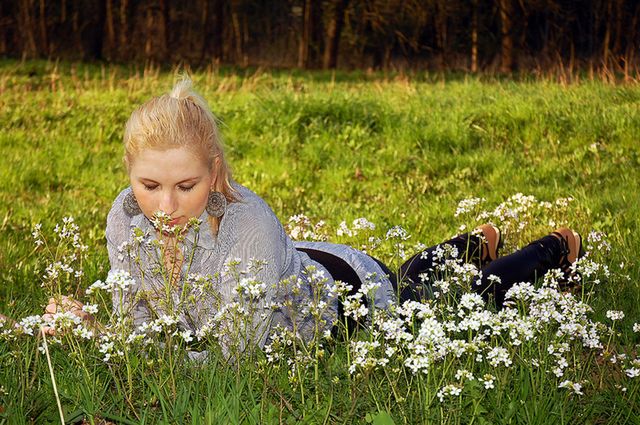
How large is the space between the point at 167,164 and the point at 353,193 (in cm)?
540

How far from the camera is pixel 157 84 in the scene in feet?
55.5

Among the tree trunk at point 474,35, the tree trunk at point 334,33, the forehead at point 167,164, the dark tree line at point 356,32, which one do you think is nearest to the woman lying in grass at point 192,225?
the forehead at point 167,164

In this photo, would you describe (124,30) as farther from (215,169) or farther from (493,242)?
(215,169)

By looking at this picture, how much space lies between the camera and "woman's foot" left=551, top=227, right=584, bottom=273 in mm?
5863

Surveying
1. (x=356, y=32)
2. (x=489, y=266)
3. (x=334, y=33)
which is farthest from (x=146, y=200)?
(x=356, y=32)

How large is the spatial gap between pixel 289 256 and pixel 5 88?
1253 cm

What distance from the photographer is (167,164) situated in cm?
388

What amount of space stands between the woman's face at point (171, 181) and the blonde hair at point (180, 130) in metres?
0.04

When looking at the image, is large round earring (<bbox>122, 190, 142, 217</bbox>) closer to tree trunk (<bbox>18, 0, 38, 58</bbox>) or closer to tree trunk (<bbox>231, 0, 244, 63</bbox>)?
tree trunk (<bbox>18, 0, 38, 58</bbox>)

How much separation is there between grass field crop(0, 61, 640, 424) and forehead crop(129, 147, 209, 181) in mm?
858

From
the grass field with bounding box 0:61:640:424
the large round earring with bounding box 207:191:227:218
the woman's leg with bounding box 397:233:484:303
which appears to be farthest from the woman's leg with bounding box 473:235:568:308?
the large round earring with bounding box 207:191:227:218

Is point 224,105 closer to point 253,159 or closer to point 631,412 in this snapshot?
point 253,159

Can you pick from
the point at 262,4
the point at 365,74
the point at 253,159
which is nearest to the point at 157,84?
the point at 253,159

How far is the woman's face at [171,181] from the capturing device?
3879 mm
